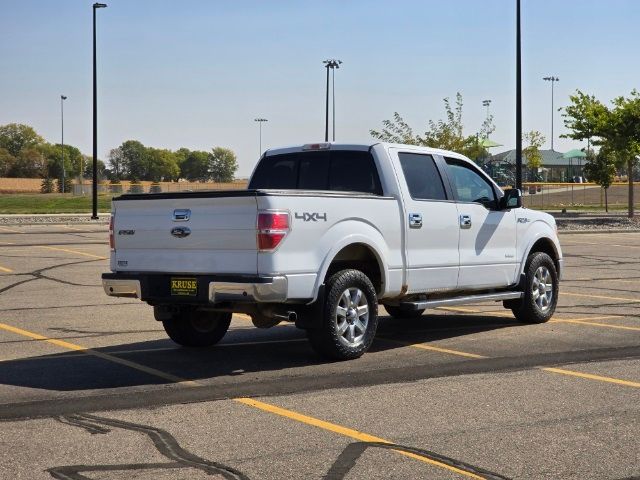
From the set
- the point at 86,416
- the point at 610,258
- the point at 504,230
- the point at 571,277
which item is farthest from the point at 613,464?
the point at 610,258

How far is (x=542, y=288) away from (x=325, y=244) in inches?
165

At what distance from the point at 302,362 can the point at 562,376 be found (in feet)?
7.73

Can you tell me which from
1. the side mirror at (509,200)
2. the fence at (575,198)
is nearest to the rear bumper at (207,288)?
the side mirror at (509,200)

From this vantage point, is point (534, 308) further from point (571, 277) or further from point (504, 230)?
point (571, 277)

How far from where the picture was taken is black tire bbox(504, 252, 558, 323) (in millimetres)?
12078

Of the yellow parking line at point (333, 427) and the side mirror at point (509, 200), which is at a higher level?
the side mirror at point (509, 200)

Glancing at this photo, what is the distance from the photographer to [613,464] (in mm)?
5793

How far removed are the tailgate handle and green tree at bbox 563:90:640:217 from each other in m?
36.6

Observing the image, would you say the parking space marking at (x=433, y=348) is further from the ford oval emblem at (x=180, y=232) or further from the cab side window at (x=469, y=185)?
the ford oval emblem at (x=180, y=232)

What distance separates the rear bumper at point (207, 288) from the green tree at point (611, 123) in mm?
36622

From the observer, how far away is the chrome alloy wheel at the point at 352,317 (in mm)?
9375

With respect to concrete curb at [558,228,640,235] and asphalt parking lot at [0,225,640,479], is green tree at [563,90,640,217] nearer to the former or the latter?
concrete curb at [558,228,640,235]

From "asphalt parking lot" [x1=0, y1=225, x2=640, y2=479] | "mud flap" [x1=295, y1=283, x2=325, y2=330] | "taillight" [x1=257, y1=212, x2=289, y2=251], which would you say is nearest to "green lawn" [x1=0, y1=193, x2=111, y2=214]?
"asphalt parking lot" [x1=0, y1=225, x2=640, y2=479]

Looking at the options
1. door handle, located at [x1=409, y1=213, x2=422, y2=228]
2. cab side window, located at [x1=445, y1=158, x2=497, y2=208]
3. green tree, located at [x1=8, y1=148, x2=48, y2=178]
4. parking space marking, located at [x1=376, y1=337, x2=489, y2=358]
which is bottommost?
parking space marking, located at [x1=376, y1=337, x2=489, y2=358]
